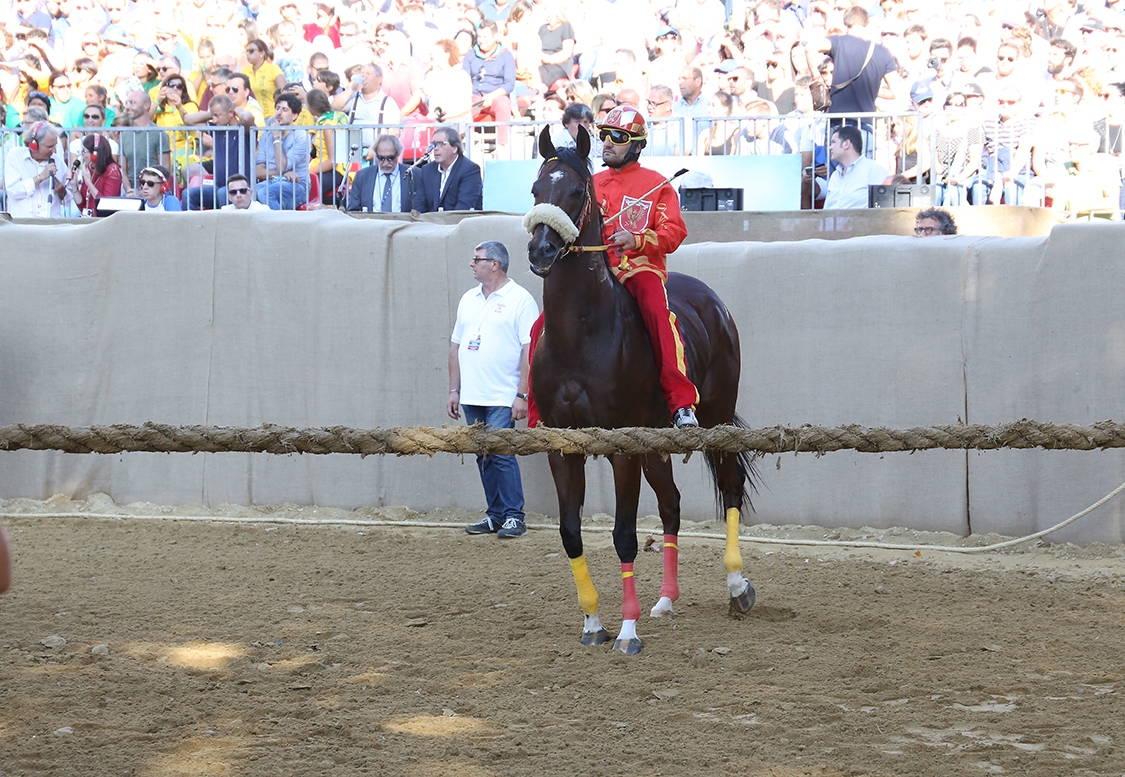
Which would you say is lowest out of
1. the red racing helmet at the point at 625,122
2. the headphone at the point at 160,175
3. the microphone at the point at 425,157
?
the red racing helmet at the point at 625,122

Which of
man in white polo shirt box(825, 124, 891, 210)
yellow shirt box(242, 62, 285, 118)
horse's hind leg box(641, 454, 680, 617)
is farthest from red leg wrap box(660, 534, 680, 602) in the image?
yellow shirt box(242, 62, 285, 118)

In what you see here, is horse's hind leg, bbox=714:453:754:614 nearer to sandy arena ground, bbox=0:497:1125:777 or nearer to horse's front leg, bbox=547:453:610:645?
sandy arena ground, bbox=0:497:1125:777

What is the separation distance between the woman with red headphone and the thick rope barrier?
8.19 m

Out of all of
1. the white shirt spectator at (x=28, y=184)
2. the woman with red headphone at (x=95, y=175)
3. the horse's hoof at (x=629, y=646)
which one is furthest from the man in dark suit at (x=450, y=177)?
the horse's hoof at (x=629, y=646)

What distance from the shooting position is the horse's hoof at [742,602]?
5988 mm

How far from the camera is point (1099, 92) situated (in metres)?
10.4

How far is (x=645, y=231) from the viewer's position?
5.53m

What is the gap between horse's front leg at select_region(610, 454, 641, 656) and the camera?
17.5 feet

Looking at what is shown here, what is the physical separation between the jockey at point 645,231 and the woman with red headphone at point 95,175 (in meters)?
7.44

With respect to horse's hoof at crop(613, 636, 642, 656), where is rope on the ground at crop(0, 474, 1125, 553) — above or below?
below

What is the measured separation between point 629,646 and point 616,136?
2.49 m

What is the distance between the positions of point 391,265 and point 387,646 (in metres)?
4.49

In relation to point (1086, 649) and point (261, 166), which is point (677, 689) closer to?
point (1086, 649)

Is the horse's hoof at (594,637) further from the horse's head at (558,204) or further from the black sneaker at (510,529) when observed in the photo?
the black sneaker at (510,529)
